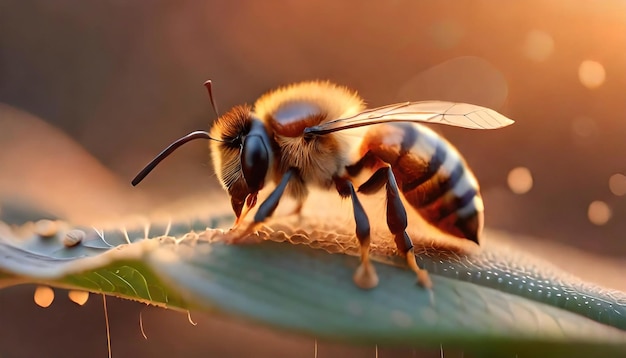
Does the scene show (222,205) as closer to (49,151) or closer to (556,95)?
(49,151)

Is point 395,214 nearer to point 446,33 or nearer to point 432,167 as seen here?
point 432,167

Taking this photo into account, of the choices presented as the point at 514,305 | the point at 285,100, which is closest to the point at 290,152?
the point at 285,100

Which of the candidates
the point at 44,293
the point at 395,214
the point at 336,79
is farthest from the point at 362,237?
the point at 336,79

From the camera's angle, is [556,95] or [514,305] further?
[556,95]

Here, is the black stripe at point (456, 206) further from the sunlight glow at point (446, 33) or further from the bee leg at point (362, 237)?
the sunlight glow at point (446, 33)

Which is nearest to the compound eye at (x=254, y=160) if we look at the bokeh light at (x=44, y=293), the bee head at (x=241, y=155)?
Answer: the bee head at (x=241, y=155)

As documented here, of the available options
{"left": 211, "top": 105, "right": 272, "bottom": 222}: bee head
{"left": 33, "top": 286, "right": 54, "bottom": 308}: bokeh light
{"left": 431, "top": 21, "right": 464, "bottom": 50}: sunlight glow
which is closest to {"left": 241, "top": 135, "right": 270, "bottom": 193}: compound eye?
{"left": 211, "top": 105, "right": 272, "bottom": 222}: bee head
